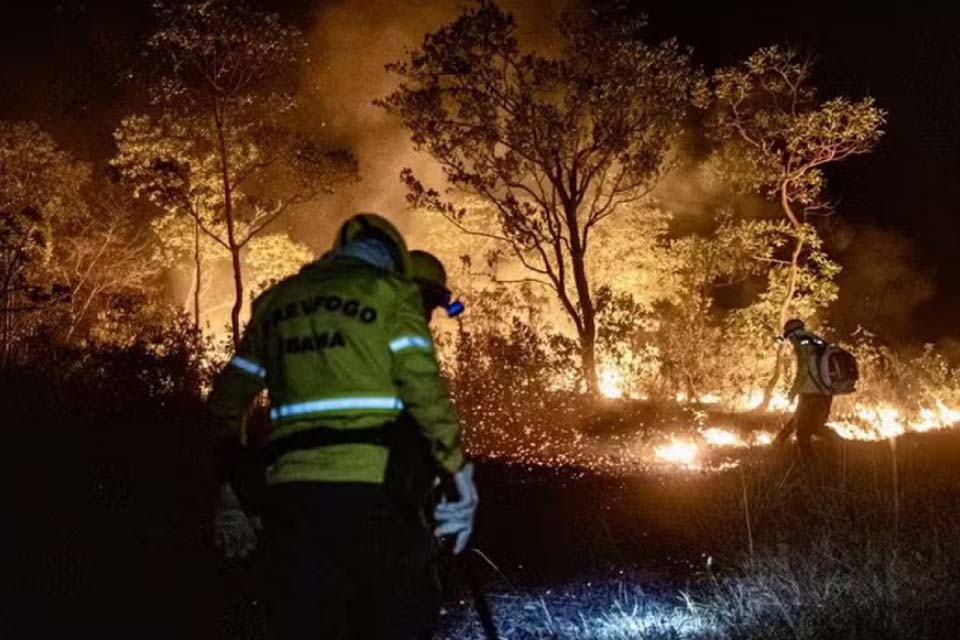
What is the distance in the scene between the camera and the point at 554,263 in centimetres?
2352

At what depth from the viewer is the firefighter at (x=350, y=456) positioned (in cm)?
276

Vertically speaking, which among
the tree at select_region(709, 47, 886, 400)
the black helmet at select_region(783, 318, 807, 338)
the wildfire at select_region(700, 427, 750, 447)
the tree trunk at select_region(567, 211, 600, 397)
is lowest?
the wildfire at select_region(700, 427, 750, 447)

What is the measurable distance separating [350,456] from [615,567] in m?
3.77

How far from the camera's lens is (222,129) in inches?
845

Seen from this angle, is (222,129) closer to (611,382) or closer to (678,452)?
(611,382)

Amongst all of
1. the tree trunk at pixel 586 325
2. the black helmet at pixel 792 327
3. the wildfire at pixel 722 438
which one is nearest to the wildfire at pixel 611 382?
the tree trunk at pixel 586 325

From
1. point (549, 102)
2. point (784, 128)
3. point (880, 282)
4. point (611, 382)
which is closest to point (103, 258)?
point (549, 102)

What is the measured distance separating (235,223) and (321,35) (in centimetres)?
878

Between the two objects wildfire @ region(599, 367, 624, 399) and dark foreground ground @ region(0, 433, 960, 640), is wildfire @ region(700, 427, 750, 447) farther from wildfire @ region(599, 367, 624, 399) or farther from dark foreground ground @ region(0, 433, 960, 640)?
dark foreground ground @ region(0, 433, 960, 640)

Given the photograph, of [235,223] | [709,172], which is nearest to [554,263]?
[709,172]

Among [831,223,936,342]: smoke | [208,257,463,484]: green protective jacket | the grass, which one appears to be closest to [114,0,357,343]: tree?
[831,223,936,342]: smoke

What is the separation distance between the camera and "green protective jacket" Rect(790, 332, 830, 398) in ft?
31.4

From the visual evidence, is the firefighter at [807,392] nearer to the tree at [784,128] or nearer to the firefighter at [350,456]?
the firefighter at [350,456]

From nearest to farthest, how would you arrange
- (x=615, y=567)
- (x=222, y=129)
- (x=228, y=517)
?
(x=228, y=517) → (x=615, y=567) → (x=222, y=129)
